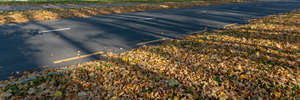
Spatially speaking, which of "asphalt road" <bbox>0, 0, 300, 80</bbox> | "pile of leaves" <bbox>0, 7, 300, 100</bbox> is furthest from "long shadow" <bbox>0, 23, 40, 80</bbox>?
"pile of leaves" <bbox>0, 7, 300, 100</bbox>

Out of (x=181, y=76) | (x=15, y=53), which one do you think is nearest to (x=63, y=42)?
(x=15, y=53)

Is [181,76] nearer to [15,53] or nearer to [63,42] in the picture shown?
[63,42]

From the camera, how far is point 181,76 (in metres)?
4.31

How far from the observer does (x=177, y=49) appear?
6133mm

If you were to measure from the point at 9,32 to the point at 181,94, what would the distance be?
7856mm

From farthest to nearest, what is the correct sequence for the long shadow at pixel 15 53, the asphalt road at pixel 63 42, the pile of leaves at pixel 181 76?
the asphalt road at pixel 63 42 → the long shadow at pixel 15 53 → the pile of leaves at pixel 181 76

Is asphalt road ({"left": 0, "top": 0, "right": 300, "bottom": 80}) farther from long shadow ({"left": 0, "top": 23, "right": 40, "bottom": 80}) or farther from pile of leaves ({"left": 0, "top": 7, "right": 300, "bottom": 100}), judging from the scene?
pile of leaves ({"left": 0, "top": 7, "right": 300, "bottom": 100})

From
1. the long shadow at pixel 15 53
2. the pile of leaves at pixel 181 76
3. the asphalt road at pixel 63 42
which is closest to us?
the pile of leaves at pixel 181 76

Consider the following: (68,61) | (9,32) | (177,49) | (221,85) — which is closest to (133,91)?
(221,85)

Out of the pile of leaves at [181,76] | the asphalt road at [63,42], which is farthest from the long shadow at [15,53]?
the pile of leaves at [181,76]

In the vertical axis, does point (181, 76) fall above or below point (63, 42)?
below

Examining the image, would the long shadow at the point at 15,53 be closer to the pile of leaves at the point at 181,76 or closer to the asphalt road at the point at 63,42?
the asphalt road at the point at 63,42

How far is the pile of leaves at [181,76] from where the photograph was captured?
3621 mm

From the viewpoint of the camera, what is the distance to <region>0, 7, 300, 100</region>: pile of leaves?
3621mm
